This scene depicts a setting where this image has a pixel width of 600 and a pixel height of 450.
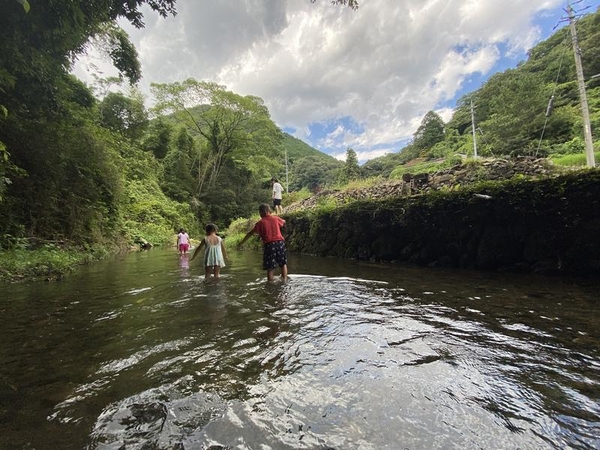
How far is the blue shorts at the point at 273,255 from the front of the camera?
22.6 ft

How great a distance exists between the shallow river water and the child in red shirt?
2.00m

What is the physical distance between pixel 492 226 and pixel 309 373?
6441mm

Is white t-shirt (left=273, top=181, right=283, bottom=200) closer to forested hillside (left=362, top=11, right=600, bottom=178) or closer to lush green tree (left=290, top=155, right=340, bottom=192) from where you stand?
forested hillside (left=362, top=11, right=600, bottom=178)

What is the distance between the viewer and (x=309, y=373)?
248 cm

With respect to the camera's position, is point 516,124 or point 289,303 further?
point 516,124

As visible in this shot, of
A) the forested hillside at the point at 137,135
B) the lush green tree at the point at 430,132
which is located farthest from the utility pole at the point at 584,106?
the lush green tree at the point at 430,132

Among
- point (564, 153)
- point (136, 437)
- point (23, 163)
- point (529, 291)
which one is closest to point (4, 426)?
point (136, 437)

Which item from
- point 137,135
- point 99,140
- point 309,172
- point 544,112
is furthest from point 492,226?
point 309,172

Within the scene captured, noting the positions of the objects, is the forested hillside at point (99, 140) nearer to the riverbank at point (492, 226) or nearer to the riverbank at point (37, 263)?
the riverbank at point (37, 263)

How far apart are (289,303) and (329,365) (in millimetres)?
2230

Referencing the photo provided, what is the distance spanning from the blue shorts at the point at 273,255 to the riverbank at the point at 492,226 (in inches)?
151

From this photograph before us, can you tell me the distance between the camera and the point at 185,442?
170 centimetres

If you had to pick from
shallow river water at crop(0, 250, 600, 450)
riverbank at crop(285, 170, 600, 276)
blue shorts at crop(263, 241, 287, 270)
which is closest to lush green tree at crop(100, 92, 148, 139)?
riverbank at crop(285, 170, 600, 276)

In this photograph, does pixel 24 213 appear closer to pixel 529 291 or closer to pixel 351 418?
pixel 351 418
